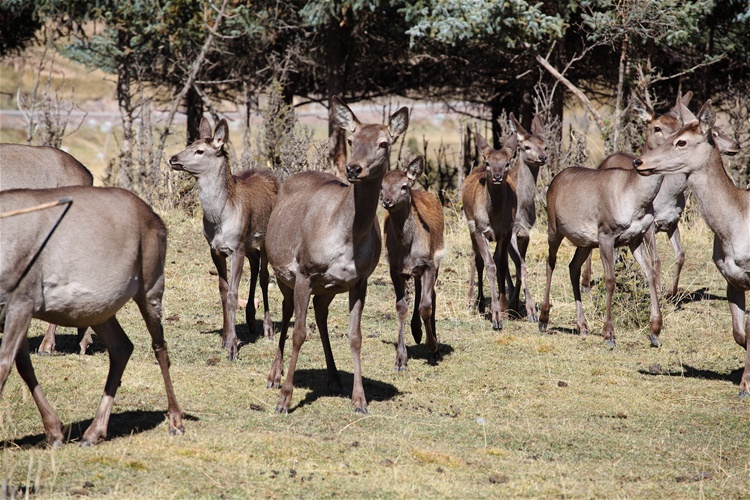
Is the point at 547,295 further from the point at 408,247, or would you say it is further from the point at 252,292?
the point at 252,292

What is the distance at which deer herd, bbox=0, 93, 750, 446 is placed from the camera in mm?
6969

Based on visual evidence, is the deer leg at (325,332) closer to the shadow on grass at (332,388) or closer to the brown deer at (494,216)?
the shadow on grass at (332,388)

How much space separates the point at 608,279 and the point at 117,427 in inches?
269

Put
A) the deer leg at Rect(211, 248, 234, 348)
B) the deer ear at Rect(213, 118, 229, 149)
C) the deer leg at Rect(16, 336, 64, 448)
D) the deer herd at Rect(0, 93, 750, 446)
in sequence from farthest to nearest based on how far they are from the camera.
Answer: the deer ear at Rect(213, 118, 229, 149) → the deer leg at Rect(211, 248, 234, 348) → the deer leg at Rect(16, 336, 64, 448) → the deer herd at Rect(0, 93, 750, 446)

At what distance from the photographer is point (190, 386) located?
9289 millimetres

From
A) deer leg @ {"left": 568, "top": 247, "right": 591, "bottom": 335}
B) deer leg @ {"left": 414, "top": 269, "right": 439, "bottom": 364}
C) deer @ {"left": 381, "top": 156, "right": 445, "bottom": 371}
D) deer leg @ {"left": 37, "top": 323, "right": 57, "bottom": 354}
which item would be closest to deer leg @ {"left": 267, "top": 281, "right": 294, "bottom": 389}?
deer @ {"left": 381, "top": 156, "right": 445, "bottom": 371}

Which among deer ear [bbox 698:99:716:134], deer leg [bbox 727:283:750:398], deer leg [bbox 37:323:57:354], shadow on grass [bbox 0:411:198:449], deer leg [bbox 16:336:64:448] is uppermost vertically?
deer ear [bbox 698:99:716:134]

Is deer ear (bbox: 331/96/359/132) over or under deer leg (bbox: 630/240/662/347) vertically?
over

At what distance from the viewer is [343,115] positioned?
9094 millimetres

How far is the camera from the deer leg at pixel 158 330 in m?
7.53

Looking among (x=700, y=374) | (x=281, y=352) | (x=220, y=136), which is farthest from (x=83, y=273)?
(x=700, y=374)

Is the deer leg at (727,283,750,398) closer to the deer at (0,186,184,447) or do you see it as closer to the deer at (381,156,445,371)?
the deer at (381,156,445,371)

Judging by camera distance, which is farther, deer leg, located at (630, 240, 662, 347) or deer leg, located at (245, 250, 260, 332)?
deer leg, located at (245, 250, 260, 332)

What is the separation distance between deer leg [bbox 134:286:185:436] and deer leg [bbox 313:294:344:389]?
1.99 m
